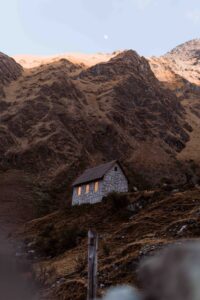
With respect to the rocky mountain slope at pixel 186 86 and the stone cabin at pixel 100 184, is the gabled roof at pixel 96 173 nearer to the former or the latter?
the stone cabin at pixel 100 184

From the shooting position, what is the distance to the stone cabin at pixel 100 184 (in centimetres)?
5081

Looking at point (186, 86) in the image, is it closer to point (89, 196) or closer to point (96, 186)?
point (89, 196)

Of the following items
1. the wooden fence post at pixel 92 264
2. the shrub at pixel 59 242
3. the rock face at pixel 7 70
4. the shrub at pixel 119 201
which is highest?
the wooden fence post at pixel 92 264

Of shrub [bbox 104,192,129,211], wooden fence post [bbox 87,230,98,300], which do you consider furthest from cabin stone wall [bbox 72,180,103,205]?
wooden fence post [bbox 87,230,98,300]

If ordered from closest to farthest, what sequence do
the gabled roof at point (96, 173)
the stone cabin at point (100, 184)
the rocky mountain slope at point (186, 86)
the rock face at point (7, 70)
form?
the stone cabin at point (100, 184) → the gabled roof at point (96, 173) → the rocky mountain slope at point (186, 86) → the rock face at point (7, 70)

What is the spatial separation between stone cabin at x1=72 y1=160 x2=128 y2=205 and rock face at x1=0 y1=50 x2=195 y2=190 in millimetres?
23869

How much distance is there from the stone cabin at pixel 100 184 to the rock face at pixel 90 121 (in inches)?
940

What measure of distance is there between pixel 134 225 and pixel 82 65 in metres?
121

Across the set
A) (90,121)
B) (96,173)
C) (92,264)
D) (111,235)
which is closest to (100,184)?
(96,173)

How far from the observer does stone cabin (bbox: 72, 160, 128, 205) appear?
50.8 meters

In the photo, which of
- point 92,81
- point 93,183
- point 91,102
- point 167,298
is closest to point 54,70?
point 92,81

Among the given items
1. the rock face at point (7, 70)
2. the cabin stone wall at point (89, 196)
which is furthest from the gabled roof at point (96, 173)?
the rock face at point (7, 70)

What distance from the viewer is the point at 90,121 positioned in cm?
10231

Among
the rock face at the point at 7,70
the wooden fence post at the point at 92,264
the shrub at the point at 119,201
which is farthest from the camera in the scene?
the rock face at the point at 7,70
